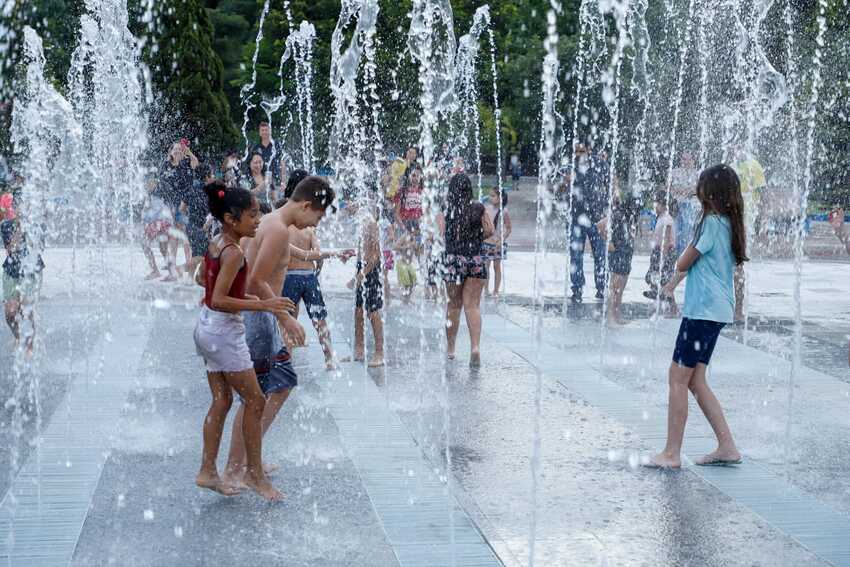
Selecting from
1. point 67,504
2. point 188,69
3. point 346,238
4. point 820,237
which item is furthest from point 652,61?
point 67,504

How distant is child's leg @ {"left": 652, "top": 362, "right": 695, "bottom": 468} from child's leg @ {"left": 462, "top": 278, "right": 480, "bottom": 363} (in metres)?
3.12

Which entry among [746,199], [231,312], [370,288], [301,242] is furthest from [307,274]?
[746,199]

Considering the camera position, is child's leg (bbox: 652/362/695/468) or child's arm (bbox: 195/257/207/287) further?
child's leg (bbox: 652/362/695/468)

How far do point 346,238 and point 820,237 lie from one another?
1006 cm

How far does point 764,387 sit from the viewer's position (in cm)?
863

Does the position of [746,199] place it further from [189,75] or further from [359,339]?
[189,75]

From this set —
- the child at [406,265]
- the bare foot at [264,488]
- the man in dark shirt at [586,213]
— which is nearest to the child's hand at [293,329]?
the bare foot at [264,488]

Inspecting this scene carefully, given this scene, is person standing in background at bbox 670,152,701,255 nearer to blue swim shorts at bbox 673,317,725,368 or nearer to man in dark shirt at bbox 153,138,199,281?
blue swim shorts at bbox 673,317,725,368

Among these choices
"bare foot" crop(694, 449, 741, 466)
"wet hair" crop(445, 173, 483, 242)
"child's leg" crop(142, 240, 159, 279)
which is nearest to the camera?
"bare foot" crop(694, 449, 741, 466)

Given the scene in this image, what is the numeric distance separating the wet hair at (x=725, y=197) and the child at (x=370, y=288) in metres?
3.32

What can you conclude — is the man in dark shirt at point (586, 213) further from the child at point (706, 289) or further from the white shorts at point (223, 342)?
the white shorts at point (223, 342)

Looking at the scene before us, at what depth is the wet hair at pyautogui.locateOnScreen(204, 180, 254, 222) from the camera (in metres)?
5.47

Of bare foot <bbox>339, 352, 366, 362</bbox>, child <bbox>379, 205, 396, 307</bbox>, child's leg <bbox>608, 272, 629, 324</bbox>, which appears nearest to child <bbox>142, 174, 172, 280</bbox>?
child <bbox>379, 205, 396, 307</bbox>

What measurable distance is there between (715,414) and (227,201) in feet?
9.77
